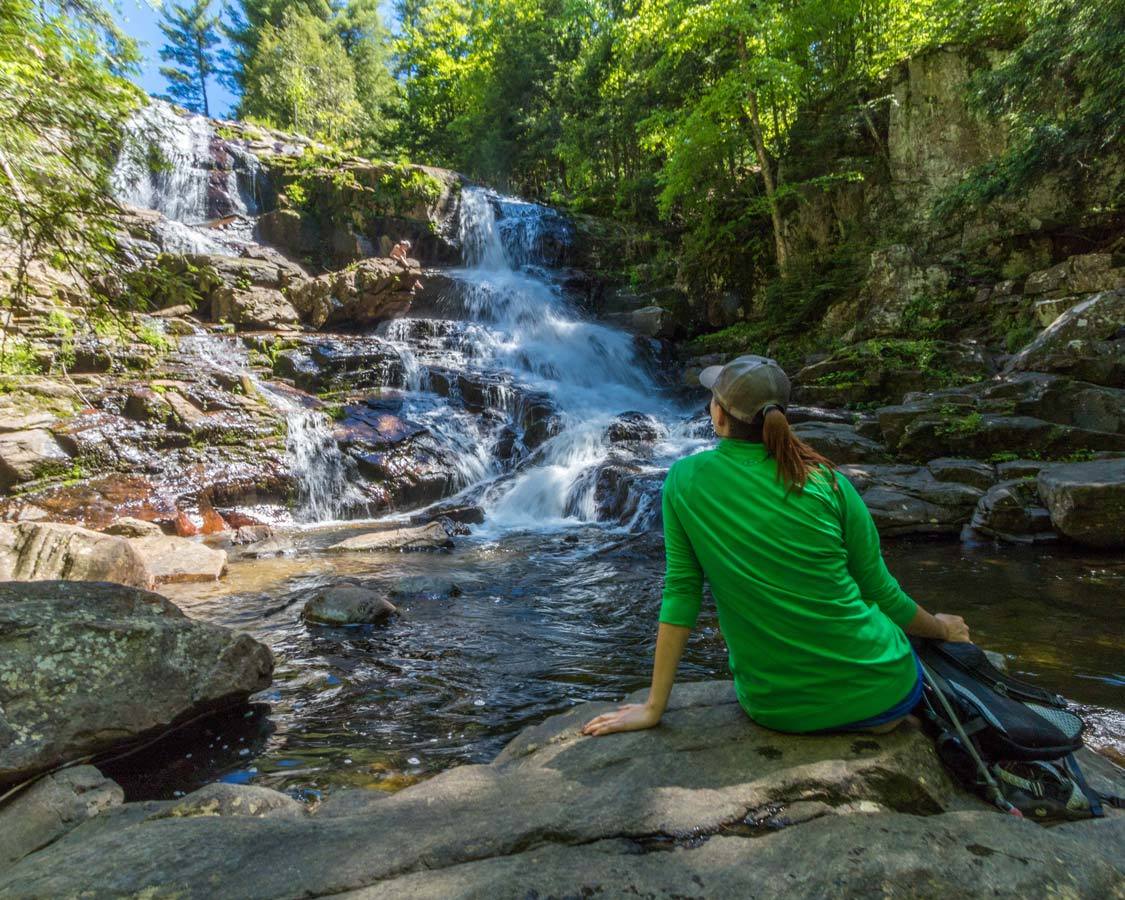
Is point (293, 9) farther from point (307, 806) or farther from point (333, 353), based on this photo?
point (307, 806)

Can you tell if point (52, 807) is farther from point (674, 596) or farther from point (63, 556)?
point (63, 556)

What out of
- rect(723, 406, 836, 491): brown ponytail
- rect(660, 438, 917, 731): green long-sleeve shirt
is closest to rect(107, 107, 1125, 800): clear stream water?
rect(660, 438, 917, 731): green long-sleeve shirt

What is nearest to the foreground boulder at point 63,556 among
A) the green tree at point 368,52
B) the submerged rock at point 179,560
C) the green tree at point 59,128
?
the submerged rock at point 179,560

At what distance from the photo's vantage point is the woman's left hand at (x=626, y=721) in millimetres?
2260

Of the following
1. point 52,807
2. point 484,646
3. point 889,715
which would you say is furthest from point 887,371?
point 52,807

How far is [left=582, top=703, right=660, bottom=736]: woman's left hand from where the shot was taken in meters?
2.26

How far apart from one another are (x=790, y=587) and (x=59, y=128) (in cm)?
689

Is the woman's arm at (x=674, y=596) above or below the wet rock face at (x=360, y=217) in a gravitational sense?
below

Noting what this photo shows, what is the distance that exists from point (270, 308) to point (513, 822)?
→ 1867cm

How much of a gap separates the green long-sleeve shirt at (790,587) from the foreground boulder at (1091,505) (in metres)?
6.60

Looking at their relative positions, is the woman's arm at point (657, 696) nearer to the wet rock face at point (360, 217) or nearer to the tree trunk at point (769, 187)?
the tree trunk at point (769, 187)

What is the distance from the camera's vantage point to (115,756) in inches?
136

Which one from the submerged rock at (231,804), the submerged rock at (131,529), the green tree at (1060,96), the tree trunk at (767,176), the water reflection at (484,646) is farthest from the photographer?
the tree trunk at (767,176)

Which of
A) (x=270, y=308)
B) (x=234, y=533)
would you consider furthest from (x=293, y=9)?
(x=234, y=533)
